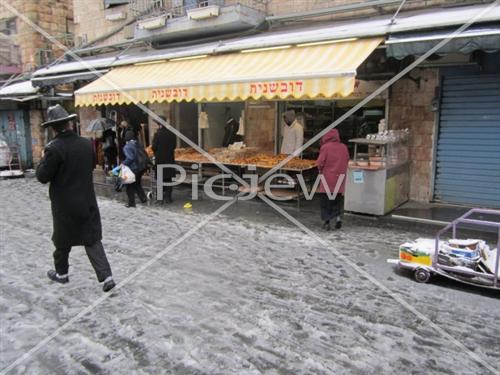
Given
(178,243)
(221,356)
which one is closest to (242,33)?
(178,243)

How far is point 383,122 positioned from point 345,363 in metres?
6.50

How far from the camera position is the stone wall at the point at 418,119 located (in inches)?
335

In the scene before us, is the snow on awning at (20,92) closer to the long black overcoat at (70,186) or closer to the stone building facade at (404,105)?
the stone building facade at (404,105)

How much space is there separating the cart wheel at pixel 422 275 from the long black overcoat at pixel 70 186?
12.3 feet

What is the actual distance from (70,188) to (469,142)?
7.27 m

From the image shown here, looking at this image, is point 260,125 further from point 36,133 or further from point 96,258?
point 36,133

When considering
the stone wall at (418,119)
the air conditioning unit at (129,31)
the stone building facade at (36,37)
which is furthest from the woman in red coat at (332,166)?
the stone building facade at (36,37)

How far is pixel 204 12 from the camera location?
1043 centimetres

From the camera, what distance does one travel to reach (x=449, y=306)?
4.40 m

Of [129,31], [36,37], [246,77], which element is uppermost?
[36,37]

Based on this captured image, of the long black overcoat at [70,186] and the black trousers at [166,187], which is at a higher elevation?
the long black overcoat at [70,186]

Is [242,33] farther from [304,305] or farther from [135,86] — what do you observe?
[304,305]

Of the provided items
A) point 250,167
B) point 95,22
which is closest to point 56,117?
point 250,167

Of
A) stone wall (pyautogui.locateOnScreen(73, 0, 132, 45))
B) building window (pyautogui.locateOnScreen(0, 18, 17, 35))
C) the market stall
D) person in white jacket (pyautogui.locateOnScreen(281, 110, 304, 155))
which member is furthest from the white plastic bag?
building window (pyautogui.locateOnScreen(0, 18, 17, 35))
